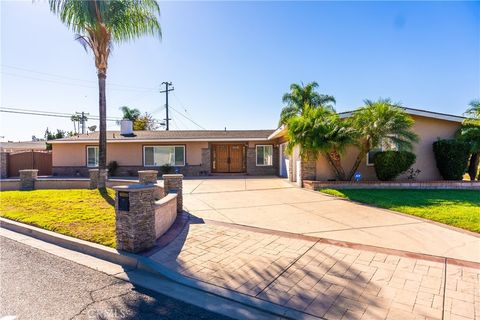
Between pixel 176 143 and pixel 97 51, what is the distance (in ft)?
33.3

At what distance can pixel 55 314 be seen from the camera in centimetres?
296

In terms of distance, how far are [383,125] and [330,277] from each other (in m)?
9.14

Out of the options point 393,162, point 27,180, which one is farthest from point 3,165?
point 393,162

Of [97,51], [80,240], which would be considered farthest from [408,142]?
[97,51]

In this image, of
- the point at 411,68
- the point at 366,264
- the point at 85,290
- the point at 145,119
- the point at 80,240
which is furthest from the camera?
the point at 145,119

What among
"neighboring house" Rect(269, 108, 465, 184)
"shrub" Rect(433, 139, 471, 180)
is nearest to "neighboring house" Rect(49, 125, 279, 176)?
"neighboring house" Rect(269, 108, 465, 184)

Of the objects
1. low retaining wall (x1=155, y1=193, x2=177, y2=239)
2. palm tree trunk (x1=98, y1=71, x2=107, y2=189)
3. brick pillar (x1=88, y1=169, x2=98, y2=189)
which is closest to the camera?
low retaining wall (x1=155, y1=193, x2=177, y2=239)

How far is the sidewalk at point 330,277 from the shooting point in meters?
2.96

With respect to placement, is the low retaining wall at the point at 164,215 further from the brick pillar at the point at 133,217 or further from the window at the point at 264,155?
the window at the point at 264,155

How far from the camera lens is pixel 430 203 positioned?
8.21m

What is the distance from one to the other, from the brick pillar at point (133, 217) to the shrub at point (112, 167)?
16272 mm

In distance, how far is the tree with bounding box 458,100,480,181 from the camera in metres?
11.8

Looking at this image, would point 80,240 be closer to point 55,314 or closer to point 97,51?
point 55,314

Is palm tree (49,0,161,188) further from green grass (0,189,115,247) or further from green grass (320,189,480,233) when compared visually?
green grass (320,189,480,233)
